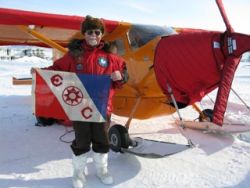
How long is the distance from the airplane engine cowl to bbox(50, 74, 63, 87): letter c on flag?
4.74ft

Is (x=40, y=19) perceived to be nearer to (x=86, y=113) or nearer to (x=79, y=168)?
(x=86, y=113)

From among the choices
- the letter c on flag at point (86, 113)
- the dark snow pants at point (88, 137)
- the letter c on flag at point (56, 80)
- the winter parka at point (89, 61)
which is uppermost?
the winter parka at point (89, 61)

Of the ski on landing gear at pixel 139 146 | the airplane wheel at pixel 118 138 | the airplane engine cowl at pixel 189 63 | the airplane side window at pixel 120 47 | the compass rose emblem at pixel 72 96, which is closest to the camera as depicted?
the compass rose emblem at pixel 72 96

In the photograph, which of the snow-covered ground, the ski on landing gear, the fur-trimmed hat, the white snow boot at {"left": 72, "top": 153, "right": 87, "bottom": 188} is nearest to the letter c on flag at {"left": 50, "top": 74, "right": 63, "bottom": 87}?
the fur-trimmed hat

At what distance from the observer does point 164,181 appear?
3594mm

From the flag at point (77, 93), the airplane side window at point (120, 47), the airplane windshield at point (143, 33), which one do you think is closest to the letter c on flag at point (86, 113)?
the flag at point (77, 93)

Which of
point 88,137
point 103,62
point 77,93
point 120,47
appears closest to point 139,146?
point 88,137

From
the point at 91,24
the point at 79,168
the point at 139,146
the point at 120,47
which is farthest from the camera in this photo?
the point at 120,47

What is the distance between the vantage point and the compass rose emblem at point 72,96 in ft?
11.2

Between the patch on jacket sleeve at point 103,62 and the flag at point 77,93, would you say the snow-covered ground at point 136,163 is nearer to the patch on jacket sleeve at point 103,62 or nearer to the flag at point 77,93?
the flag at point 77,93

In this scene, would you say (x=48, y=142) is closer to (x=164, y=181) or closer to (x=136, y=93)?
(x=136, y=93)

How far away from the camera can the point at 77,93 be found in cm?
341

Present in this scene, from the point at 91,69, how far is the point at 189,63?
1312 millimetres

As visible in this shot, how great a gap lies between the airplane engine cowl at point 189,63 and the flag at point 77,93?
115 cm
